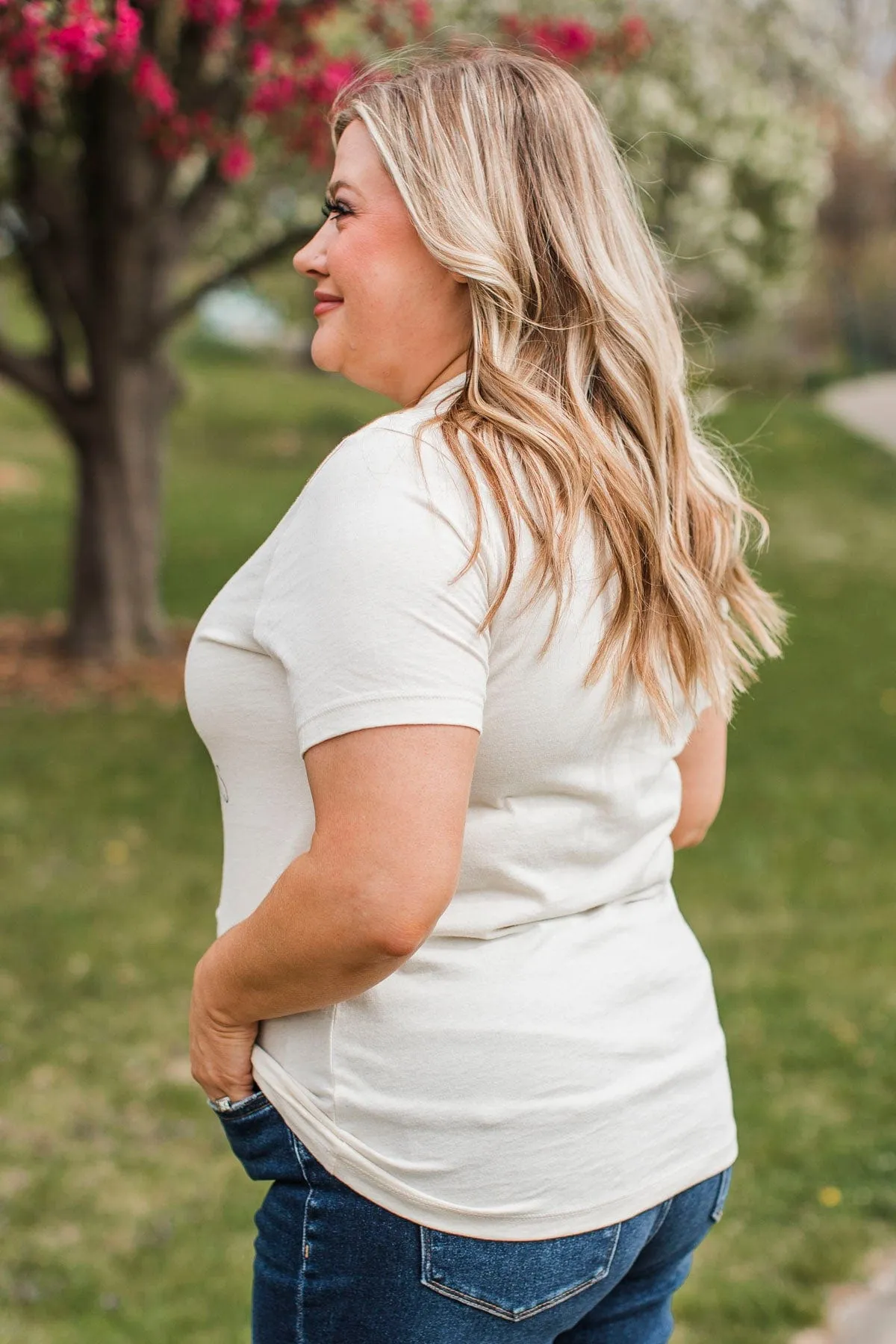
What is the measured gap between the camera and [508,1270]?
136cm

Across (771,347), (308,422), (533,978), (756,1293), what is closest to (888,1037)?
(756,1293)

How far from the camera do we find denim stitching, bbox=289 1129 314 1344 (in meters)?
1.38

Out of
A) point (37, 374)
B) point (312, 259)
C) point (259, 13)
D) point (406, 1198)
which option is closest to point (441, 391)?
point (312, 259)

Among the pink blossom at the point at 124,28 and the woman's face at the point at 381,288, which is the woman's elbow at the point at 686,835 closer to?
the woman's face at the point at 381,288

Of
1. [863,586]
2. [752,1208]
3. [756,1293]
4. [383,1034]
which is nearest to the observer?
[383,1034]

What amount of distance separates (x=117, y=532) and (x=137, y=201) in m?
2.16

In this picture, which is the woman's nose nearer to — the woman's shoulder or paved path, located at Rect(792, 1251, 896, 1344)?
the woman's shoulder

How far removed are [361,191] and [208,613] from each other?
46cm

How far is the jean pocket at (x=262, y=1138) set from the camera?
4.61 feet

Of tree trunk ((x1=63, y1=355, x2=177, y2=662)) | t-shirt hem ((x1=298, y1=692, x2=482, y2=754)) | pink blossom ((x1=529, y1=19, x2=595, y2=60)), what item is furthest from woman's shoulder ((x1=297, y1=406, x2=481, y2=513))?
tree trunk ((x1=63, y1=355, x2=177, y2=662))

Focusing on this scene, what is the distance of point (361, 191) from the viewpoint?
55.5 inches

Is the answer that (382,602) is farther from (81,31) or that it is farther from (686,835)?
(81,31)

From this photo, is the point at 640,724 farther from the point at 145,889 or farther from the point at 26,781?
the point at 26,781

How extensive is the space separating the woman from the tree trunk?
8.00m
